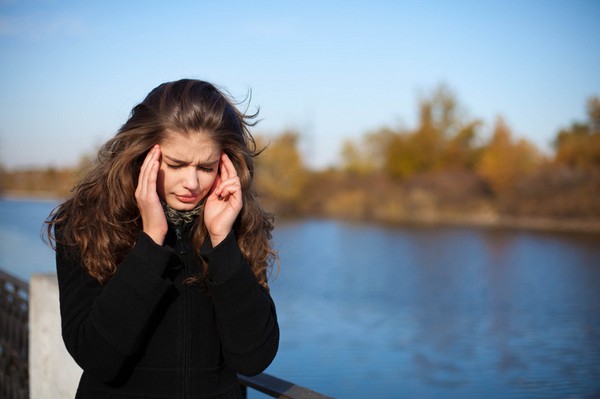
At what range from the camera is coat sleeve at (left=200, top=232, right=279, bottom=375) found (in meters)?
1.62

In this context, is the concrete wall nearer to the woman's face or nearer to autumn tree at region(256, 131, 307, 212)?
the woman's face

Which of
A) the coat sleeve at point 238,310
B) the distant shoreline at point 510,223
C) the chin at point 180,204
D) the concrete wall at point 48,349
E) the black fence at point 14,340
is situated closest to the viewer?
the coat sleeve at point 238,310

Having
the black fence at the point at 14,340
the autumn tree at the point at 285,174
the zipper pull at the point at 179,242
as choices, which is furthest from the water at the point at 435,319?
the autumn tree at the point at 285,174

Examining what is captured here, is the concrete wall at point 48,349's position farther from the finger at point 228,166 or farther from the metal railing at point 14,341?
the finger at point 228,166

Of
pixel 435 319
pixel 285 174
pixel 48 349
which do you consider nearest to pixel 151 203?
pixel 48 349

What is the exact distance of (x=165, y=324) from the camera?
1.64m

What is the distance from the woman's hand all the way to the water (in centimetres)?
695

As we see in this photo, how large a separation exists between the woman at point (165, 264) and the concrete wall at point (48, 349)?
1378 mm

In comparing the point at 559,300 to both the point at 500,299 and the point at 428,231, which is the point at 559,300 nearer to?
the point at 500,299

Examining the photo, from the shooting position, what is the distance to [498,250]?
28656mm

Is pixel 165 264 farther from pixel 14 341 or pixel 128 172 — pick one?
pixel 14 341

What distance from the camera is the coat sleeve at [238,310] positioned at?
5.31 feet

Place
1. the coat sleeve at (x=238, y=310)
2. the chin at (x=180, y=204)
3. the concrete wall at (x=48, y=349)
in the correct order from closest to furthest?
the coat sleeve at (x=238, y=310) → the chin at (x=180, y=204) → the concrete wall at (x=48, y=349)

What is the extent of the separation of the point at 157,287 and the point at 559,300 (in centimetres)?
1800
